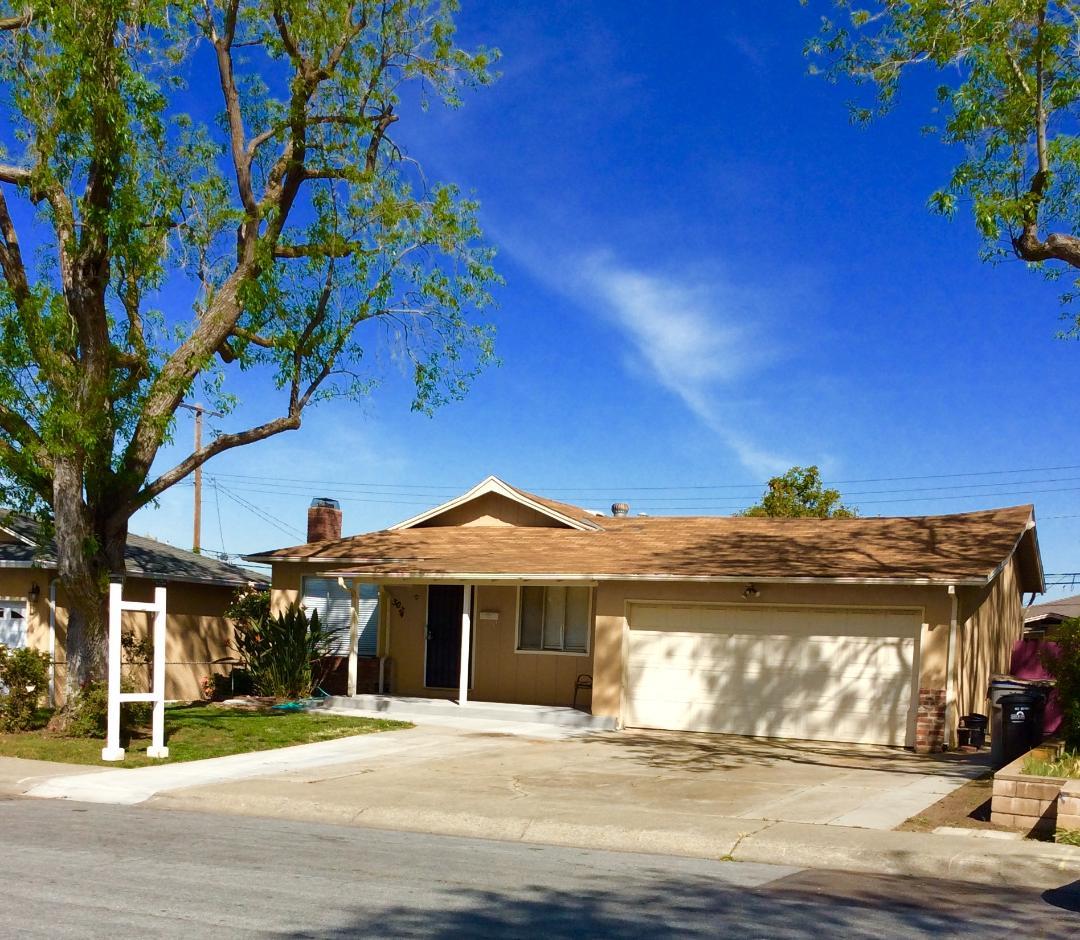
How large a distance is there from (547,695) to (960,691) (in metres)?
7.53

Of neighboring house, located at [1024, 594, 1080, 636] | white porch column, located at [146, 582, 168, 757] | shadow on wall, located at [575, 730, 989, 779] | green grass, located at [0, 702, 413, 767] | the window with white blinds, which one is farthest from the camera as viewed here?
neighboring house, located at [1024, 594, 1080, 636]

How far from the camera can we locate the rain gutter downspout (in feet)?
54.2

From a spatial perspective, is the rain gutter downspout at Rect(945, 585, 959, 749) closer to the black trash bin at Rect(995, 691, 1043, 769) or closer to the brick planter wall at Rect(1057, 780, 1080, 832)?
the black trash bin at Rect(995, 691, 1043, 769)

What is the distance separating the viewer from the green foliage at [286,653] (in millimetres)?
21484

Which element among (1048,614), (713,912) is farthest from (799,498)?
(713,912)

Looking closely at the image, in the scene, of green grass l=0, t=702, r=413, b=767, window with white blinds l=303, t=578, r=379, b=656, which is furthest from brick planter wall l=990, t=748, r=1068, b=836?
window with white blinds l=303, t=578, r=379, b=656

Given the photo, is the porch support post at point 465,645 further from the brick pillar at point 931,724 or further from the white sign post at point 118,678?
the brick pillar at point 931,724

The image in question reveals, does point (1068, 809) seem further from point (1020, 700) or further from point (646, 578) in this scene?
point (646, 578)

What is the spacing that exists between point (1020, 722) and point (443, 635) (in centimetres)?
1206

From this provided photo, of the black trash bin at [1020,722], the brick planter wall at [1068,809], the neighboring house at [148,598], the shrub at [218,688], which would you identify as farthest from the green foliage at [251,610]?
the brick planter wall at [1068,809]

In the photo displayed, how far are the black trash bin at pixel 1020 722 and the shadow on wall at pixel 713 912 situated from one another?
5.86m

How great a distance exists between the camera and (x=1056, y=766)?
10492mm

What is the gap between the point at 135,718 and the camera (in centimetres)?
1788

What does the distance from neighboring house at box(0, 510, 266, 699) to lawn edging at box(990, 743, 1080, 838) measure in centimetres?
1514
